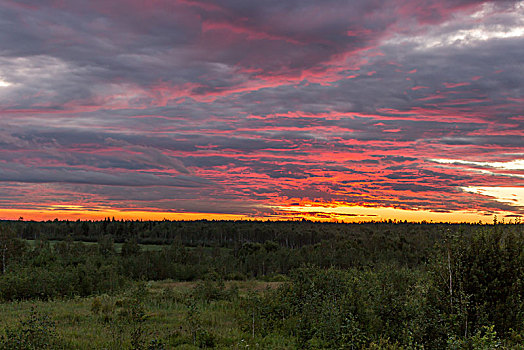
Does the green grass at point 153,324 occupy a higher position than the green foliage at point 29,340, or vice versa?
the green foliage at point 29,340

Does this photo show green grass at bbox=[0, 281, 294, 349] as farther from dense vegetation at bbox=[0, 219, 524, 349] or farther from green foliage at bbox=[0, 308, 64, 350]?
green foliage at bbox=[0, 308, 64, 350]

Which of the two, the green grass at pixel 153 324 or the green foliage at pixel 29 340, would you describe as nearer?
the green foliage at pixel 29 340

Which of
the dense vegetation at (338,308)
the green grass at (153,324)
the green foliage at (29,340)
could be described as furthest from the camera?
the green grass at (153,324)

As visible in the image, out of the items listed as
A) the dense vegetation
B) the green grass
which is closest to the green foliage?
the dense vegetation

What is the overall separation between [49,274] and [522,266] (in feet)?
139

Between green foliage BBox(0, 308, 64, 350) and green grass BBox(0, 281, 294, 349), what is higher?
green foliage BBox(0, 308, 64, 350)

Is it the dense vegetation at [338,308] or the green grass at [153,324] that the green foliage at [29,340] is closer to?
the dense vegetation at [338,308]

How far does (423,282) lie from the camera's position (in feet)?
67.2

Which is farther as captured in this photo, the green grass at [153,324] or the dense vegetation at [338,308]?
the green grass at [153,324]

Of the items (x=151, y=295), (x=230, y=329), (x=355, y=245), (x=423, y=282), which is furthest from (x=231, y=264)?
(x=423, y=282)

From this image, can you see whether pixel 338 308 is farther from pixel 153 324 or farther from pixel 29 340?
pixel 29 340

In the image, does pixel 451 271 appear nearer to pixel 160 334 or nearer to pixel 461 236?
pixel 461 236

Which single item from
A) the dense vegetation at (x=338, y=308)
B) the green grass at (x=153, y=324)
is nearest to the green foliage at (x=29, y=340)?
the dense vegetation at (x=338, y=308)

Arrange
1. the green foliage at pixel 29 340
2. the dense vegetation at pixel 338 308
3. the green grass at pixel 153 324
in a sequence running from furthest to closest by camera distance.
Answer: the green grass at pixel 153 324, the dense vegetation at pixel 338 308, the green foliage at pixel 29 340
